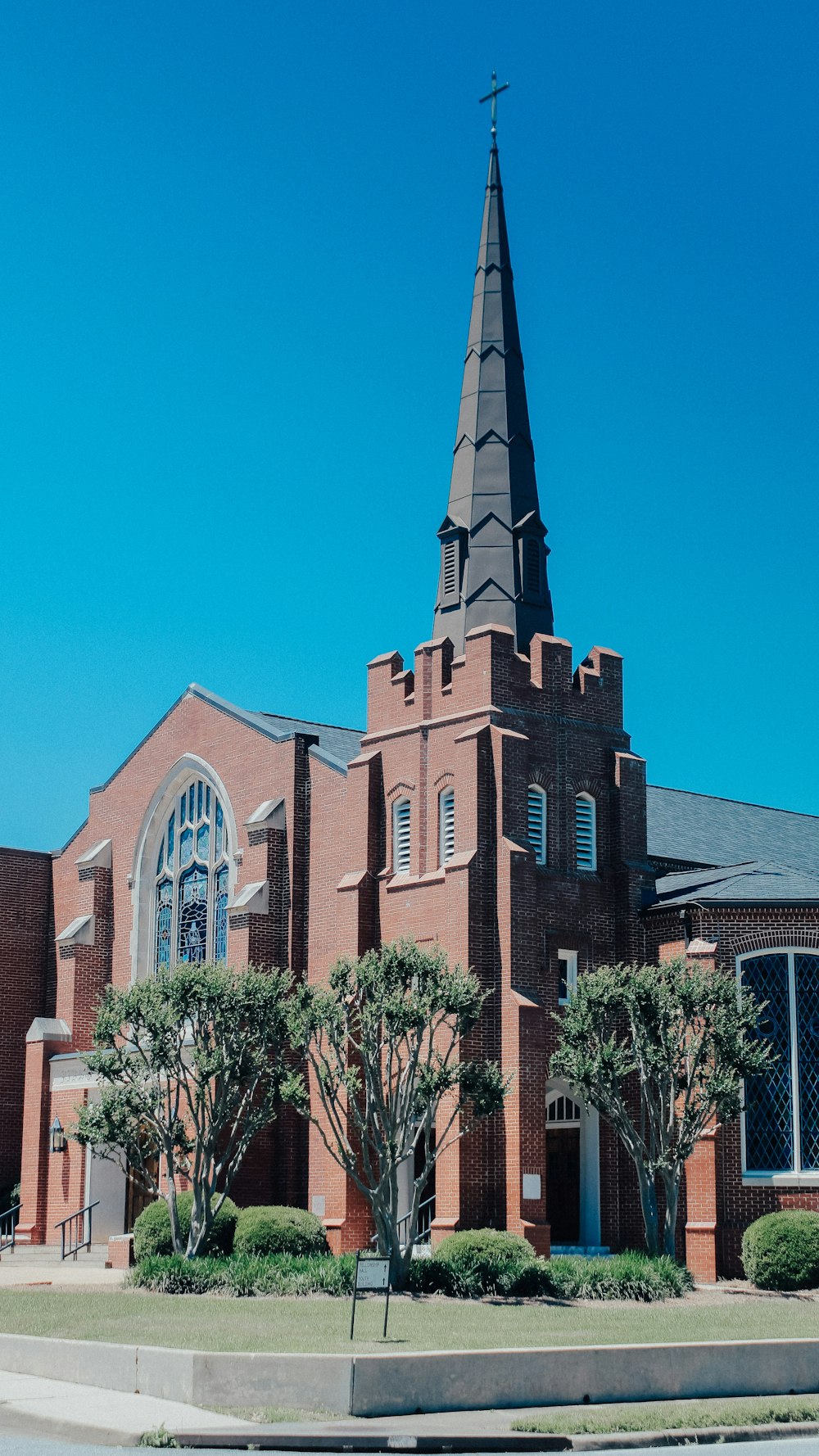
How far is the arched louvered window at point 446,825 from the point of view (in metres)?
32.2

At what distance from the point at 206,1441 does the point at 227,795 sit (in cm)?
2511

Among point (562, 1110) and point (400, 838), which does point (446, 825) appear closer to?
point (400, 838)

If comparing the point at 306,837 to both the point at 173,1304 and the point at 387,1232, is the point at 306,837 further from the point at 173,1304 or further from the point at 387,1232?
the point at 173,1304

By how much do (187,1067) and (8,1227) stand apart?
1404cm

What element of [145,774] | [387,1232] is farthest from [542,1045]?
[145,774]

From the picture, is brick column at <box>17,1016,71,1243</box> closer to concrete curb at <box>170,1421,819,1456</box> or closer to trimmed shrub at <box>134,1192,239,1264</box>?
trimmed shrub at <box>134,1192,239,1264</box>

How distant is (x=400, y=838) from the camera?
110 feet

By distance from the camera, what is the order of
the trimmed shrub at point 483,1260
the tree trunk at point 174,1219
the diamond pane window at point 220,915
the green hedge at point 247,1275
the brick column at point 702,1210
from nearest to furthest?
the green hedge at point 247,1275
the trimmed shrub at point 483,1260
the tree trunk at point 174,1219
the brick column at point 702,1210
the diamond pane window at point 220,915

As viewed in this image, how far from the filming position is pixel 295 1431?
14070 millimetres

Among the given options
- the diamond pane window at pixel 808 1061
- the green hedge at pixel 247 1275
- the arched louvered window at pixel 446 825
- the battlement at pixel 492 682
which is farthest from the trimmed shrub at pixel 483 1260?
the battlement at pixel 492 682

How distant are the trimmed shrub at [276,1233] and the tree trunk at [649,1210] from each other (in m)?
5.75

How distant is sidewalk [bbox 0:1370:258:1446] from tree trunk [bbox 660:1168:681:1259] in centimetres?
1403

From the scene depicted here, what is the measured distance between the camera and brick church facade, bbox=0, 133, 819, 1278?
30312mm

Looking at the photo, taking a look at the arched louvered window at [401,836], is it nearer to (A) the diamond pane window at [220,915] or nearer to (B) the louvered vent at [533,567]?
(B) the louvered vent at [533,567]
